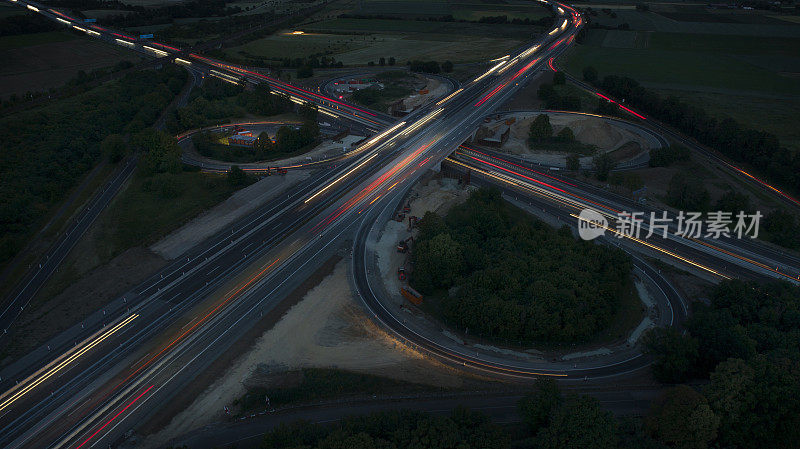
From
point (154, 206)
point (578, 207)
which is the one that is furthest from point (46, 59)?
point (578, 207)

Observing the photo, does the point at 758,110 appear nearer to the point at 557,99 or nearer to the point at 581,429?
the point at 557,99

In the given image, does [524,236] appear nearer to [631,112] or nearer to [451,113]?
[451,113]

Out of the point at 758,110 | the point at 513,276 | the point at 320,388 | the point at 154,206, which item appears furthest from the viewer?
the point at 758,110

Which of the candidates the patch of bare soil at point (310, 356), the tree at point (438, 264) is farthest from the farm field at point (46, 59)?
the tree at point (438, 264)

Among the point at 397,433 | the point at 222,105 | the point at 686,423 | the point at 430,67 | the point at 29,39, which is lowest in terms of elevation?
the point at 397,433

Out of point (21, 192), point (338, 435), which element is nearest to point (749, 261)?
point (338, 435)

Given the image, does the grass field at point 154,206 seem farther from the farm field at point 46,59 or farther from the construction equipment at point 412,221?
the farm field at point 46,59
